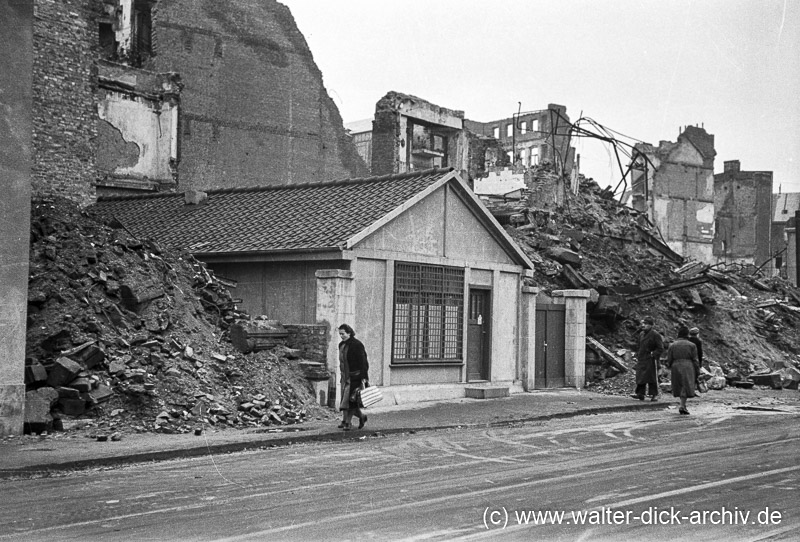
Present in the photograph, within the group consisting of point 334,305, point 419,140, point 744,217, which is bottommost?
point 334,305

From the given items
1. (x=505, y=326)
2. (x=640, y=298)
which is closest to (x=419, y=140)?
(x=640, y=298)

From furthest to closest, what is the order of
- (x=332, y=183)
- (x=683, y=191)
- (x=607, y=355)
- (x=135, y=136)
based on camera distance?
(x=683, y=191), (x=135, y=136), (x=607, y=355), (x=332, y=183)

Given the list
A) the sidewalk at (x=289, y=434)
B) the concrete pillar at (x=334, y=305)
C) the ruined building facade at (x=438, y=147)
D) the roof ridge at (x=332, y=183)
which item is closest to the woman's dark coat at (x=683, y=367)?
the sidewalk at (x=289, y=434)

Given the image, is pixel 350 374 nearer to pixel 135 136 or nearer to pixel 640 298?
pixel 640 298

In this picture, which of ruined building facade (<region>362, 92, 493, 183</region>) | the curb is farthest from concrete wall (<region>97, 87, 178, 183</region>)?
the curb

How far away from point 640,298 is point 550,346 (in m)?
5.38

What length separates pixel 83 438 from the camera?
14.2 meters

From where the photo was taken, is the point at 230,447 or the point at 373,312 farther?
the point at 373,312

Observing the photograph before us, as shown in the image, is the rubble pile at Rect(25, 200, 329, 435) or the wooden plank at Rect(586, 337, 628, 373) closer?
the rubble pile at Rect(25, 200, 329, 435)

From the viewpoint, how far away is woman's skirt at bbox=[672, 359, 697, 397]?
20.6 meters

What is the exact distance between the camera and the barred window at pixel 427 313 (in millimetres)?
20797

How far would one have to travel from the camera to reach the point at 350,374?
16344 mm

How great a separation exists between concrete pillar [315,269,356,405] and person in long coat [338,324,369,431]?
94.2 inches

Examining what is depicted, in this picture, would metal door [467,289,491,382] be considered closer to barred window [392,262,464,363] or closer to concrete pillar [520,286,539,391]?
barred window [392,262,464,363]
